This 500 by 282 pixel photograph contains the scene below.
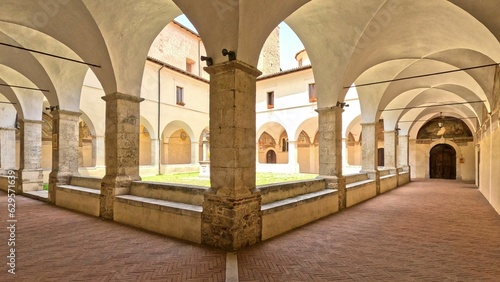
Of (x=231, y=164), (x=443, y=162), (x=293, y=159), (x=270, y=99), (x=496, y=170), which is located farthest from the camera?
(x=270, y=99)

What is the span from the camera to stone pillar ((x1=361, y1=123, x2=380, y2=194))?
452 inches

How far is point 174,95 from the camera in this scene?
19.6m

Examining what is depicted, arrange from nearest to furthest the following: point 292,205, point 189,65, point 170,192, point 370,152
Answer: point 292,205
point 170,192
point 370,152
point 189,65

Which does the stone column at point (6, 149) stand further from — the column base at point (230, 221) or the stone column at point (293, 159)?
the stone column at point (293, 159)

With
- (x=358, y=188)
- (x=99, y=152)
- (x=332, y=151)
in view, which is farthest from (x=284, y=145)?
(x=332, y=151)

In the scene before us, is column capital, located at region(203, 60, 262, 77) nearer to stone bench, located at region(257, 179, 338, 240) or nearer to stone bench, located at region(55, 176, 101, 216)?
stone bench, located at region(257, 179, 338, 240)

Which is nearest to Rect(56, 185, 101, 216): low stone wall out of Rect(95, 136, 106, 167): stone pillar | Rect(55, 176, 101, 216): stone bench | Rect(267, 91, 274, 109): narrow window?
Rect(55, 176, 101, 216): stone bench

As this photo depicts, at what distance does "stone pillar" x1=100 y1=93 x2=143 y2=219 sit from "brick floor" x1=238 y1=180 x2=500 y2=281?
13.7 ft

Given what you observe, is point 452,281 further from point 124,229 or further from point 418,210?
point 124,229

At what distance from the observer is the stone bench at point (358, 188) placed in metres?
8.85

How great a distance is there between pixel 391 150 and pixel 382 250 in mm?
11987

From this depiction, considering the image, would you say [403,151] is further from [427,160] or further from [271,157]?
[271,157]

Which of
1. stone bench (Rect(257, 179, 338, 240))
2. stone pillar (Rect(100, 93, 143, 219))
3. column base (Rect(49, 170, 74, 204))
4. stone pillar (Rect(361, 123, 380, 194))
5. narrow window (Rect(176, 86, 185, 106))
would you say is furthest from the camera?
narrow window (Rect(176, 86, 185, 106))

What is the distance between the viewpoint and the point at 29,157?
11.8 metres
